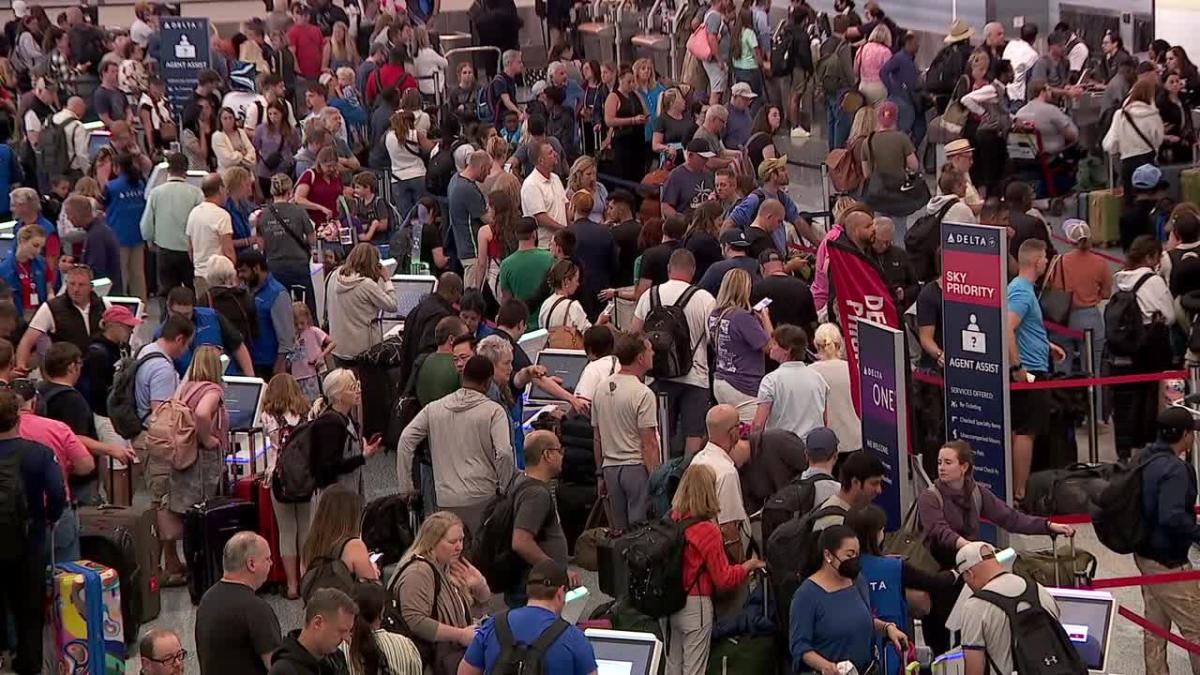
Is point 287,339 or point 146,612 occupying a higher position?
point 287,339

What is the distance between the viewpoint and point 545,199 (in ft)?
48.8

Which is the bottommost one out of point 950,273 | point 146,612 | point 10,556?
point 146,612

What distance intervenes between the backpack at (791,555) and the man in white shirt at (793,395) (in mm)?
1787

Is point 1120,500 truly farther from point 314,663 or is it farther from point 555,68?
point 555,68

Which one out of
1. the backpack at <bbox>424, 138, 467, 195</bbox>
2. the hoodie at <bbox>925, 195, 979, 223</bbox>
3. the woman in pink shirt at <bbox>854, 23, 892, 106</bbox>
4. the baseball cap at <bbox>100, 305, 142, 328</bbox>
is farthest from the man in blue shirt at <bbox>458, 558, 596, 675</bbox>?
the woman in pink shirt at <bbox>854, 23, 892, 106</bbox>

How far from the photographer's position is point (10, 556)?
9.42 meters

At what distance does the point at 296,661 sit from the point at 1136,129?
11740 mm

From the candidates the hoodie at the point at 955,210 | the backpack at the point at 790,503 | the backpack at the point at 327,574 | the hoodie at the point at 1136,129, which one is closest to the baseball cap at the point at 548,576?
the backpack at the point at 327,574

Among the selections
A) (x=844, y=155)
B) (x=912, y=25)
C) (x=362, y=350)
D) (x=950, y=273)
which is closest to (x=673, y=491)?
(x=950, y=273)

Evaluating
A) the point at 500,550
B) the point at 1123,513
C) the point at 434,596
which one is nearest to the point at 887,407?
the point at 1123,513

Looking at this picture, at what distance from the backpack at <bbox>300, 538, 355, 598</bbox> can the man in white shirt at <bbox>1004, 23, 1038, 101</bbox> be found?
13.2 m

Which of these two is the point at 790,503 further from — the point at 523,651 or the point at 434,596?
the point at 523,651

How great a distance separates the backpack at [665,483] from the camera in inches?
387

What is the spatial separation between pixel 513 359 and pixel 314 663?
14.1 feet
